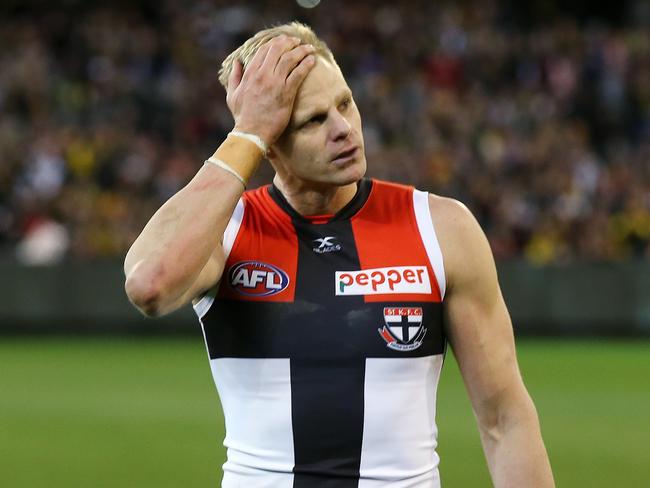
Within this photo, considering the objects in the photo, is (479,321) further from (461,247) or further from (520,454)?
(520,454)

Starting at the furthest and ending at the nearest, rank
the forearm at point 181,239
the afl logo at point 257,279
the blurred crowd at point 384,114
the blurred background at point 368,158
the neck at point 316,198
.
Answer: the blurred crowd at point 384,114 < the blurred background at point 368,158 < the neck at point 316,198 < the afl logo at point 257,279 < the forearm at point 181,239

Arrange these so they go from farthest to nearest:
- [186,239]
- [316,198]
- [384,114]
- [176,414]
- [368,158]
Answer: [384,114]
[368,158]
[176,414]
[316,198]
[186,239]

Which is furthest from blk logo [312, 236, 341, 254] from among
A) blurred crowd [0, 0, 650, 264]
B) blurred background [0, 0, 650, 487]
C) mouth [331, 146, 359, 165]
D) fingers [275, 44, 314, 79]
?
blurred crowd [0, 0, 650, 264]

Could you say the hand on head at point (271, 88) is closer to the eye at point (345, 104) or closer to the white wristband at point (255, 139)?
the white wristband at point (255, 139)

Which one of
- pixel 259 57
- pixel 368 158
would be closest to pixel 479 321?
pixel 259 57

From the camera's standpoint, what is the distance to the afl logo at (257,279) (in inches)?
131

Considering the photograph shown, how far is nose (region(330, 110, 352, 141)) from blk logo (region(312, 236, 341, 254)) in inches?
11.5

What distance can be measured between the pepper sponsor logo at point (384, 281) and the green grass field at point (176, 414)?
→ 532 centimetres

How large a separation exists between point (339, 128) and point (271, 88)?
21 centimetres

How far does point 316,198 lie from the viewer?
3471 millimetres

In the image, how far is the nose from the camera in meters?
3.27

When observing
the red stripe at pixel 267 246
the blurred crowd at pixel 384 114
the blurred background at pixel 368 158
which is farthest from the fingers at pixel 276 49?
the blurred crowd at pixel 384 114

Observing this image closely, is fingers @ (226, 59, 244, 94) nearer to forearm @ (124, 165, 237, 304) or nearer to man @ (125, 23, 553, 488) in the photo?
man @ (125, 23, 553, 488)

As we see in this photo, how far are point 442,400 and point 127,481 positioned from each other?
4.26m
